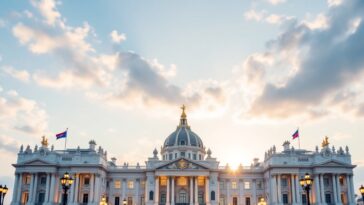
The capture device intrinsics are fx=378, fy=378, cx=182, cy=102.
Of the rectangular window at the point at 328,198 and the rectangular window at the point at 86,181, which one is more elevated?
the rectangular window at the point at 86,181

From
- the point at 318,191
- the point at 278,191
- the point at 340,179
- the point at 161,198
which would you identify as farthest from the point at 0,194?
the point at 340,179

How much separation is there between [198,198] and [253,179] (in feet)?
42.0

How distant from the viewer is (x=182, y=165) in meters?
78.6

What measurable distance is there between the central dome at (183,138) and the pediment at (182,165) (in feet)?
40.3

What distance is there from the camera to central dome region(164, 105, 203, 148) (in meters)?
91.2

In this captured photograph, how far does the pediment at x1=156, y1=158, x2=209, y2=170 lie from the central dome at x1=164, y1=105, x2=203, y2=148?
12286 mm

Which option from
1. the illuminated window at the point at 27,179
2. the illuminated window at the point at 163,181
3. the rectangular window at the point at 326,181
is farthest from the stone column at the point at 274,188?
the illuminated window at the point at 27,179

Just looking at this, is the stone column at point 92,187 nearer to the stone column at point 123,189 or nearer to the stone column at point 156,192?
the stone column at point 123,189

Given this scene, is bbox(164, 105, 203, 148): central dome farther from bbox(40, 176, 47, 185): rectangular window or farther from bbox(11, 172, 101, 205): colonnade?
bbox(40, 176, 47, 185): rectangular window

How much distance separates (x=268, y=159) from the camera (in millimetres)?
79625

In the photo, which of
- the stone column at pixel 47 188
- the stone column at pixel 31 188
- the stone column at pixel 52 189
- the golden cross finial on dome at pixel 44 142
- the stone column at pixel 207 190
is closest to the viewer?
the stone column at pixel 31 188

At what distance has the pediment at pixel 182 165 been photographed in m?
78.4

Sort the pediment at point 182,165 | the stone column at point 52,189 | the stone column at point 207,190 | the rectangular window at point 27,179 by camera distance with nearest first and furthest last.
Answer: the stone column at point 52,189, the rectangular window at point 27,179, the stone column at point 207,190, the pediment at point 182,165

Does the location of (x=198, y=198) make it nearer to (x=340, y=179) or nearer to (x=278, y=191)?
(x=278, y=191)
